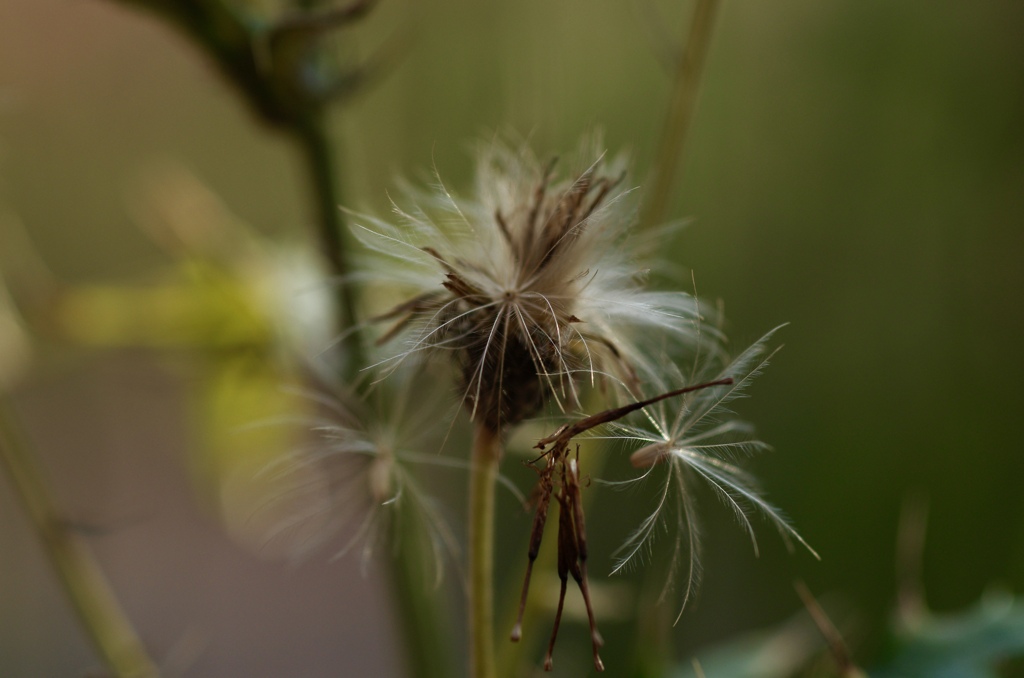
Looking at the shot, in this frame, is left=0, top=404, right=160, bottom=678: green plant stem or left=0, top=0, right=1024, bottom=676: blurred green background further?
left=0, top=0, right=1024, bottom=676: blurred green background

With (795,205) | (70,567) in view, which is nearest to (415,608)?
(70,567)

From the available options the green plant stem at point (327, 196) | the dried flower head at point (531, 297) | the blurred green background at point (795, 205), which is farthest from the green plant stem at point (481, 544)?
the blurred green background at point (795, 205)

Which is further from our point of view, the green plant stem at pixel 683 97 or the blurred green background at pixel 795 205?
the blurred green background at pixel 795 205

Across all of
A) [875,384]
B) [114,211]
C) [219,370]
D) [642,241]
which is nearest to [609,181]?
[642,241]

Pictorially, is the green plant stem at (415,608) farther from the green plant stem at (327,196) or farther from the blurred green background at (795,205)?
the blurred green background at (795,205)

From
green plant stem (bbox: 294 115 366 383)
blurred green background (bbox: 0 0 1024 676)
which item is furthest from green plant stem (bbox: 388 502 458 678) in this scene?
blurred green background (bbox: 0 0 1024 676)

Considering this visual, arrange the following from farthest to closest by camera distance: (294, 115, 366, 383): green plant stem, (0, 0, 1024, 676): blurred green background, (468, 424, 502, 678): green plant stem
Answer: (0, 0, 1024, 676): blurred green background → (294, 115, 366, 383): green plant stem → (468, 424, 502, 678): green plant stem

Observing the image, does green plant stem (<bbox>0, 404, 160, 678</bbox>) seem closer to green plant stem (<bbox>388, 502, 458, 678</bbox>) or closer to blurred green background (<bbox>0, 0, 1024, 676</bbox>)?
green plant stem (<bbox>388, 502, 458, 678</bbox>)
